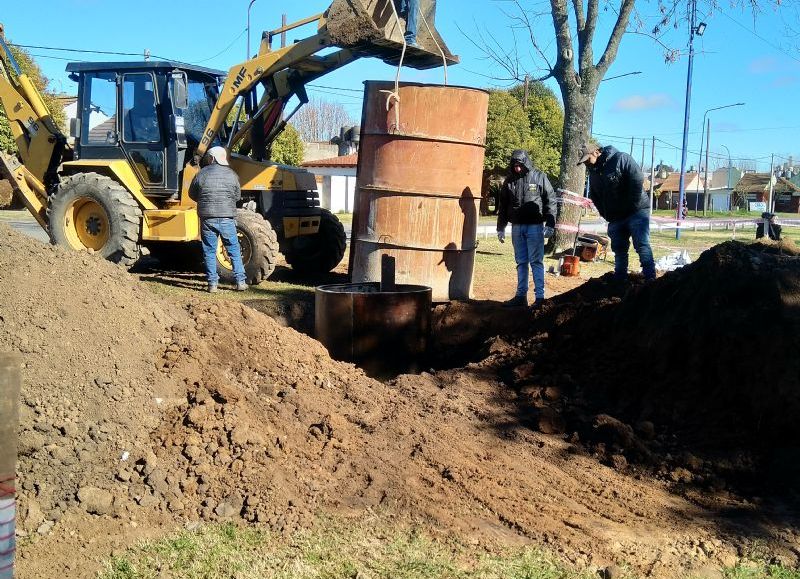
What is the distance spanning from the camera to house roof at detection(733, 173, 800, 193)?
7231cm

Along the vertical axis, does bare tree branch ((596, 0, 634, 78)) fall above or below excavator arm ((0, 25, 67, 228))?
above

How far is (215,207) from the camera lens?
9469mm

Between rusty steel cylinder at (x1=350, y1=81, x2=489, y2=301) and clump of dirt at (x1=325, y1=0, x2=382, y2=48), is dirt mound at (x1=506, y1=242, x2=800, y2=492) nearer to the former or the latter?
rusty steel cylinder at (x1=350, y1=81, x2=489, y2=301)

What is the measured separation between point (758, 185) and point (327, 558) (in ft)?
274

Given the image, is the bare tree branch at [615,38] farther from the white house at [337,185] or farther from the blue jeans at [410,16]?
the white house at [337,185]

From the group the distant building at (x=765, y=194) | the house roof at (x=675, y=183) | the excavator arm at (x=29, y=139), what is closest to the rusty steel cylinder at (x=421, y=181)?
the excavator arm at (x=29, y=139)

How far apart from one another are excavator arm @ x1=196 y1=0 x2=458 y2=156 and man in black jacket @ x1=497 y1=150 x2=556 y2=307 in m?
1.56

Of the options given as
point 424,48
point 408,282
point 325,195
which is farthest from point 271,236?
point 325,195

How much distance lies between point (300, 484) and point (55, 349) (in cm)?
171

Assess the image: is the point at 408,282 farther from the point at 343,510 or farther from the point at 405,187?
the point at 343,510

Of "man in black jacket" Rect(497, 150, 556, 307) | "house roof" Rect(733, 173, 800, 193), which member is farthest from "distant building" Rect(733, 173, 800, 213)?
"man in black jacket" Rect(497, 150, 556, 307)

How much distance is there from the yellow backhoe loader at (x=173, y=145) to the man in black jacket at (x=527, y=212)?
198cm

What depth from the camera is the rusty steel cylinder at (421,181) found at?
8969 millimetres

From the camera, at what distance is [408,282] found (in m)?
9.24
